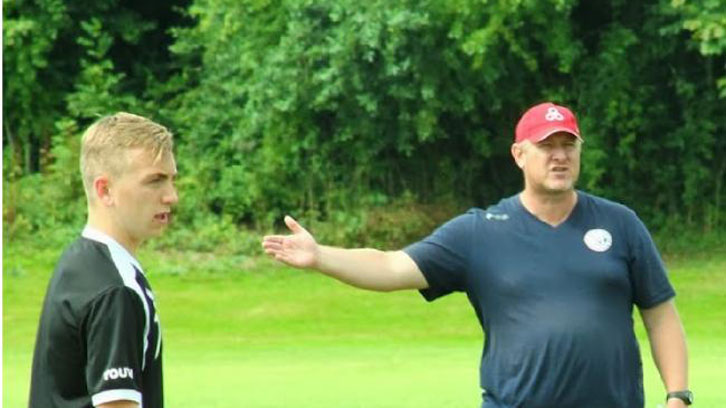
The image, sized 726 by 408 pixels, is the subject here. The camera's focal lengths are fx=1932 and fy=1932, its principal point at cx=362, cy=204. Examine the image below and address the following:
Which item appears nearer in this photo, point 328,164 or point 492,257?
point 492,257

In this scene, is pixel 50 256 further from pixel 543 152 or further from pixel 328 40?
pixel 543 152

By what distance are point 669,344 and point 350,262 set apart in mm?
1080

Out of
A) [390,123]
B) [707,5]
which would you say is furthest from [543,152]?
[390,123]

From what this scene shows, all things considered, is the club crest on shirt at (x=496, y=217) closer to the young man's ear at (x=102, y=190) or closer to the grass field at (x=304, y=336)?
the young man's ear at (x=102, y=190)

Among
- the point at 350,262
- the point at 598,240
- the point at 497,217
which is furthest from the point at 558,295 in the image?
the point at 350,262

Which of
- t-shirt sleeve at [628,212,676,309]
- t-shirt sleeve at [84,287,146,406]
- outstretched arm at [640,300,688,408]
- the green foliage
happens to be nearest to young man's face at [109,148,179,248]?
t-shirt sleeve at [84,287,146,406]

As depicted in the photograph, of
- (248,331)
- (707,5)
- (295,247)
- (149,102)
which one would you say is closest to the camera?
(295,247)

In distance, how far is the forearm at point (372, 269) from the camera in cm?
620

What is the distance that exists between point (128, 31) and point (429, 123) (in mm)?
5964

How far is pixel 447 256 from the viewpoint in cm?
636

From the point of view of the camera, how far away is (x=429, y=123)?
25797 millimetres

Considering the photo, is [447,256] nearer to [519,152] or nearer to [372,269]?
[372,269]

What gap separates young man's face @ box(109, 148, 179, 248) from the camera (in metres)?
4.42

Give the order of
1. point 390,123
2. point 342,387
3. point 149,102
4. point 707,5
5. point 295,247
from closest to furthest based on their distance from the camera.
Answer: point 295,247 → point 342,387 → point 707,5 → point 390,123 → point 149,102
